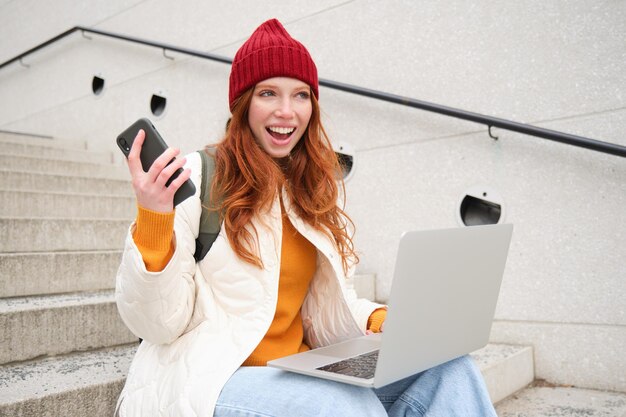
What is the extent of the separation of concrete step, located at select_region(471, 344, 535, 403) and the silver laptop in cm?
79

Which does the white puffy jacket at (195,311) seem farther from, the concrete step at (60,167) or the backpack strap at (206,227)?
the concrete step at (60,167)

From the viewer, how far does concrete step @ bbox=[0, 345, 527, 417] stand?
4.27ft

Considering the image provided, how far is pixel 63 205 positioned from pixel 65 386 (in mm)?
1566

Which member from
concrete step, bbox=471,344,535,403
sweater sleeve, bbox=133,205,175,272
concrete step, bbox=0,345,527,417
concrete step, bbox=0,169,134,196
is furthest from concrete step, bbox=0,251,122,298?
concrete step, bbox=471,344,535,403

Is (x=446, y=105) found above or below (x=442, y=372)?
above

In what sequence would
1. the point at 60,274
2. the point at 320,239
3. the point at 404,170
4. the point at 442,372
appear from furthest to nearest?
the point at 404,170 → the point at 60,274 → the point at 320,239 → the point at 442,372

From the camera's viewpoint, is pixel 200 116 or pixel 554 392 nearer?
pixel 554 392

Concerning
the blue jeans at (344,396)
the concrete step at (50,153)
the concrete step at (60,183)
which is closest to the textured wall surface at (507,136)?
the concrete step at (60,183)

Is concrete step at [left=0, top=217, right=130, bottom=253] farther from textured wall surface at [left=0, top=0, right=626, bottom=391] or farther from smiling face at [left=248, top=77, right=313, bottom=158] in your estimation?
smiling face at [left=248, top=77, right=313, bottom=158]

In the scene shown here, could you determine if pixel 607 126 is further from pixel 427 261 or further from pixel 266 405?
pixel 266 405

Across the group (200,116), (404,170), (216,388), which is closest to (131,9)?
(200,116)

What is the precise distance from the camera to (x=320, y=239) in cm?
137

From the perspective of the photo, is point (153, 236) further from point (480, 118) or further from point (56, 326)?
point (480, 118)

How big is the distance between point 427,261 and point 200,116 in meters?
3.03
